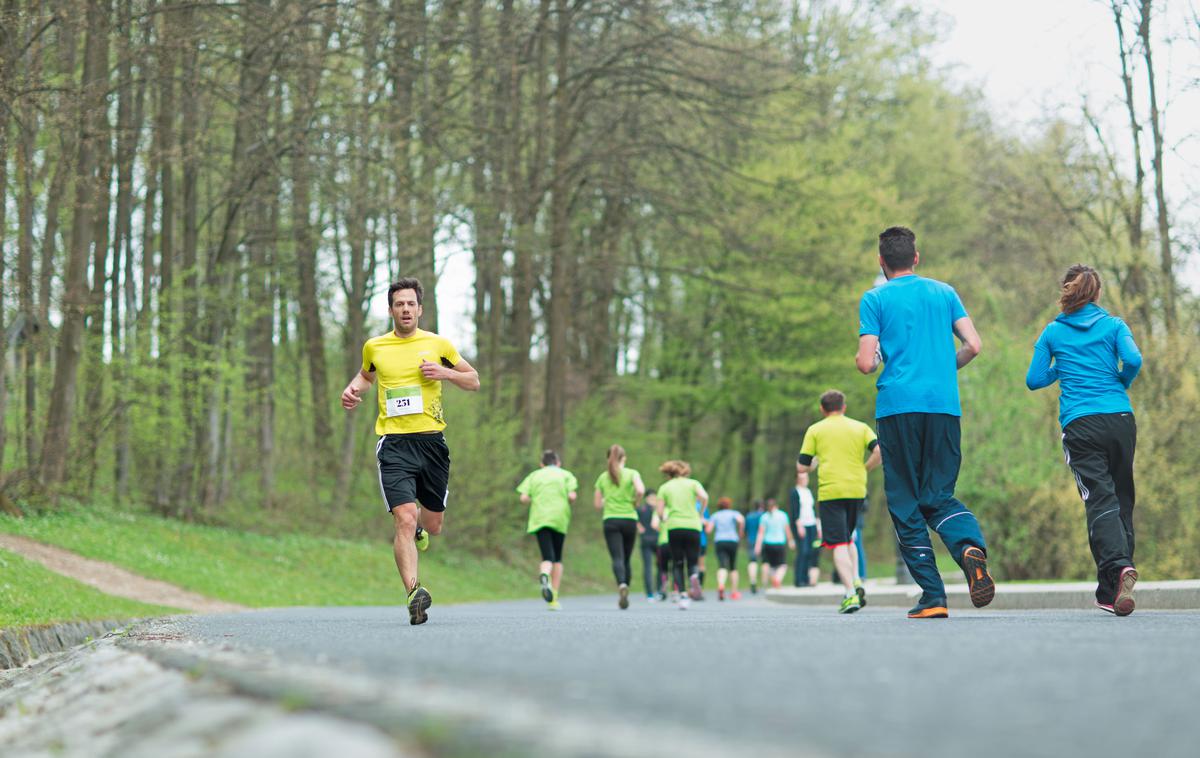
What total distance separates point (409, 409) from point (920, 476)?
3.40m

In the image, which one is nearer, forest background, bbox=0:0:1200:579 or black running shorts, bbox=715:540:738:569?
forest background, bbox=0:0:1200:579

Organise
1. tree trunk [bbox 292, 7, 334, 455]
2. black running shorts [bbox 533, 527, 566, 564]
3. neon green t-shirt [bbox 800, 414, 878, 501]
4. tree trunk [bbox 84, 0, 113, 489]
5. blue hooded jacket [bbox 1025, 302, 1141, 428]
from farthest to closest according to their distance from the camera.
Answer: tree trunk [bbox 84, 0, 113, 489] → tree trunk [bbox 292, 7, 334, 455] → black running shorts [bbox 533, 527, 566, 564] → neon green t-shirt [bbox 800, 414, 878, 501] → blue hooded jacket [bbox 1025, 302, 1141, 428]

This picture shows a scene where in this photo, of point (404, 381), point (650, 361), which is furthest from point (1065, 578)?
point (650, 361)

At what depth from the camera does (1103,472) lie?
993 centimetres

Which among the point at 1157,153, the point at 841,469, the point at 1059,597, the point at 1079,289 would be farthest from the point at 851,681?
the point at 1157,153

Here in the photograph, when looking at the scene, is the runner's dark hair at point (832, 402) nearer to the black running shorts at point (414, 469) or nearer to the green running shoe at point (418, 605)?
the black running shorts at point (414, 469)

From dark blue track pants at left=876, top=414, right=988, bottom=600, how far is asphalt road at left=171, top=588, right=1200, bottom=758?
210 centimetres

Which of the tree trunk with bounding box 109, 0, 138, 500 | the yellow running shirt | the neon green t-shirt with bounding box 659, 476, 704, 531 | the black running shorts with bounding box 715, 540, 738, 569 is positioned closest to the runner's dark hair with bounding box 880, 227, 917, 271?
the yellow running shirt

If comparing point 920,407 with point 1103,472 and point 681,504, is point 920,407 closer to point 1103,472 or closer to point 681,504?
point 1103,472

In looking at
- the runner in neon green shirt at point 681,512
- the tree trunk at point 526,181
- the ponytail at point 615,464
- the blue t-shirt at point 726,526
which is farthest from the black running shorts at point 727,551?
the ponytail at point 615,464

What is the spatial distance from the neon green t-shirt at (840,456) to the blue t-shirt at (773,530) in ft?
47.8

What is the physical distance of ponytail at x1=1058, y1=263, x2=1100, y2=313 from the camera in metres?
10.2

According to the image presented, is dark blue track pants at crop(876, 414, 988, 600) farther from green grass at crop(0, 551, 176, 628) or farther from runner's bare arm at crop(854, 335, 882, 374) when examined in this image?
green grass at crop(0, 551, 176, 628)

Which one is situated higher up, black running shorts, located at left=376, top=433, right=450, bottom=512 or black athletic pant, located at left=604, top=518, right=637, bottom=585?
black running shorts, located at left=376, top=433, right=450, bottom=512
